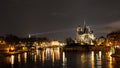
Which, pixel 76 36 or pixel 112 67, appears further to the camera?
pixel 76 36

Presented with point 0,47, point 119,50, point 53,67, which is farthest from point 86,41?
point 53,67

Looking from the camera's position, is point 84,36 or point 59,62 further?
point 84,36

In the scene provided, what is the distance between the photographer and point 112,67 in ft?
142

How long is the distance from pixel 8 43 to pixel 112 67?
225 feet

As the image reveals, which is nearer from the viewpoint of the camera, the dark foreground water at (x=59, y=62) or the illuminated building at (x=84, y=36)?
the dark foreground water at (x=59, y=62)

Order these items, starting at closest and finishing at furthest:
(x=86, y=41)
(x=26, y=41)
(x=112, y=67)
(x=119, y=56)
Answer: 1. (x=112, y=67)
2. (x=119, y=56)
3. (x=26, y=41)
4. (x=86, y=41)

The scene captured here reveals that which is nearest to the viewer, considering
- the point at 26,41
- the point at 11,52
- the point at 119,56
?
the point at 119,56

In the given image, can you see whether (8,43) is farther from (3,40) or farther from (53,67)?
(53,67)

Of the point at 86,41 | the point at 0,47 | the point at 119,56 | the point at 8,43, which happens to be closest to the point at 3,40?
the point at 8,43

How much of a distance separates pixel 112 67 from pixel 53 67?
797 centimetres

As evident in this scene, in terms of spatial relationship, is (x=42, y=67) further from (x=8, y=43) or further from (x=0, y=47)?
(x=8, y=43)

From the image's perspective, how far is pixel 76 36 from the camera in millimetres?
195500

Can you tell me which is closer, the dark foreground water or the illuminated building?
the dark foreground water

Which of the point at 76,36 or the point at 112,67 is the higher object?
the point at 76,36
